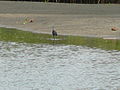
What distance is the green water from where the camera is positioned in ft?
56.1

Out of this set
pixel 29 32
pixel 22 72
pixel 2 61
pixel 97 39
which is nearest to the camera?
pixel 22 72

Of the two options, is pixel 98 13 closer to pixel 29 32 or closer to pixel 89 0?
pixel 29 32

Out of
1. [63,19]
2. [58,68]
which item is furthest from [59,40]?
[63,19]

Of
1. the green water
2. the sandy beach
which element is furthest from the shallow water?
the sandy beach

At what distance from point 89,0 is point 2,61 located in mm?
26627

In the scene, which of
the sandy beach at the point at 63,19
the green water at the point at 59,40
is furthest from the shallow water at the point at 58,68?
the sandy beach at the point at 63,19

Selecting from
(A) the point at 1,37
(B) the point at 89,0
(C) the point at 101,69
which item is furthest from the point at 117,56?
(B) the point at 89,0

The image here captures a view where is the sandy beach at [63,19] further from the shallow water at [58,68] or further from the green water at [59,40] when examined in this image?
the shallow water at [58,68]

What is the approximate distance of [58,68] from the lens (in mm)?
12320

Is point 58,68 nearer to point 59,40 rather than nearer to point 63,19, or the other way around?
point 59,40

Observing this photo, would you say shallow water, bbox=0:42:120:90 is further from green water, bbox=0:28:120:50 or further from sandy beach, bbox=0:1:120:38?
sandy beach, bbox=0:1:120:38

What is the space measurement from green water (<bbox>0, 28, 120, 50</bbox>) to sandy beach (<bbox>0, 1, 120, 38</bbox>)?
3.30 ft

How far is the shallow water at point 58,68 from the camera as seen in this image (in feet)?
33.9

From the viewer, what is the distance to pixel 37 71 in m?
11.9
